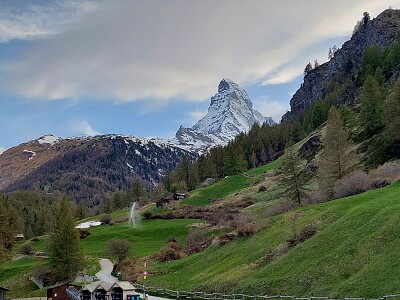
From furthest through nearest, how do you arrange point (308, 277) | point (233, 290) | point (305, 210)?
point (305, 210), point (233, 290), point (308, 277)

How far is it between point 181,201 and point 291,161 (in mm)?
67587

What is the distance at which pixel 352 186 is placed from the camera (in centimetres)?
6312

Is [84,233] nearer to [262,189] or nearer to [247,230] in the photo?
[262,189]

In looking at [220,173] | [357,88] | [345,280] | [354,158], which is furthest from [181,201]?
[345,280]

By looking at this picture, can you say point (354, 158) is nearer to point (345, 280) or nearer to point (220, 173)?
point (345, 280)

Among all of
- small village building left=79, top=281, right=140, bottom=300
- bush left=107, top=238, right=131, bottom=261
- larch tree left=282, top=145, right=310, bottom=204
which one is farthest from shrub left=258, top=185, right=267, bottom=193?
small village building left=79, top=281, right=140, bottom=300

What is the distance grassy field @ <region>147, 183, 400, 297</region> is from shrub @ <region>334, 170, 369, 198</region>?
23.2 feet

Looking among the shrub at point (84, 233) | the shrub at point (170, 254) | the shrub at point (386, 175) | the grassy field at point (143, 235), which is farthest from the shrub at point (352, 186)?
the shrub at point (84, 233)

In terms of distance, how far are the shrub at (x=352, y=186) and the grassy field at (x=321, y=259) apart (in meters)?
7.08

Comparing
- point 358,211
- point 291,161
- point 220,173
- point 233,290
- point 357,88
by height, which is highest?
point 357,88

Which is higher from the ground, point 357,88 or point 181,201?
point 357,88

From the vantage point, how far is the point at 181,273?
6009 cm

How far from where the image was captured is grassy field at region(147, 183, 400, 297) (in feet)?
108

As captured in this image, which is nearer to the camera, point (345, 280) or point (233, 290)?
point (345, 280)
